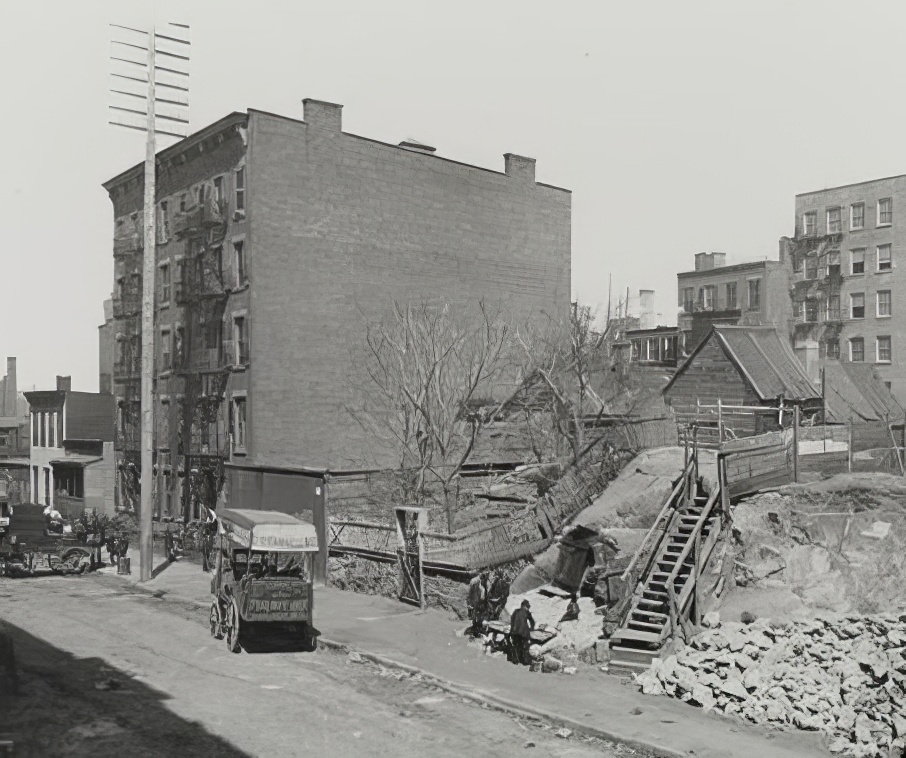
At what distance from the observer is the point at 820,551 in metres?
20.7

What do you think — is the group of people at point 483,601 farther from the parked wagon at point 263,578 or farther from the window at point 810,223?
the window at point 810,223

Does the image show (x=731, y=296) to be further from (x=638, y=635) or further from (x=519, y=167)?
(x=638, y=635)

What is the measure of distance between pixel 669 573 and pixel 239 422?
24.8 meters

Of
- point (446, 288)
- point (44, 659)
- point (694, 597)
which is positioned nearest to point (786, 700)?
point (694, 597)

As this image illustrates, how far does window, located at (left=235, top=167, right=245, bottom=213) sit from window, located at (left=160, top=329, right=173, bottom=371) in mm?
→ 9767

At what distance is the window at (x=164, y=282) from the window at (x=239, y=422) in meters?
9.32

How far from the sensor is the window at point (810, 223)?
69.3 m

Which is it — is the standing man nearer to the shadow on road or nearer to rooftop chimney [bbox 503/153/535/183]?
the shadow on road

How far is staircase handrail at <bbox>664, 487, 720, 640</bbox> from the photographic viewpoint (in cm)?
1920

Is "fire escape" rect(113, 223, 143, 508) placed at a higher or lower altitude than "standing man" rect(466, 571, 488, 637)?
higher

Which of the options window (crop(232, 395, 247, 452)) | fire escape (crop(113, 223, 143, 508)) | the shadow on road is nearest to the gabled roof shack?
window (crop(232, 395, 247, 452))

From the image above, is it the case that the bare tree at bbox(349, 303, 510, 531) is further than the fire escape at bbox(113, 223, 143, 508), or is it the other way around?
the fire escape at bbox(113, 223, 143, 508)

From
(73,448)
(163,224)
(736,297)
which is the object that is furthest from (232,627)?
(736,297)

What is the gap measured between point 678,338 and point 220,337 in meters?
39.2
